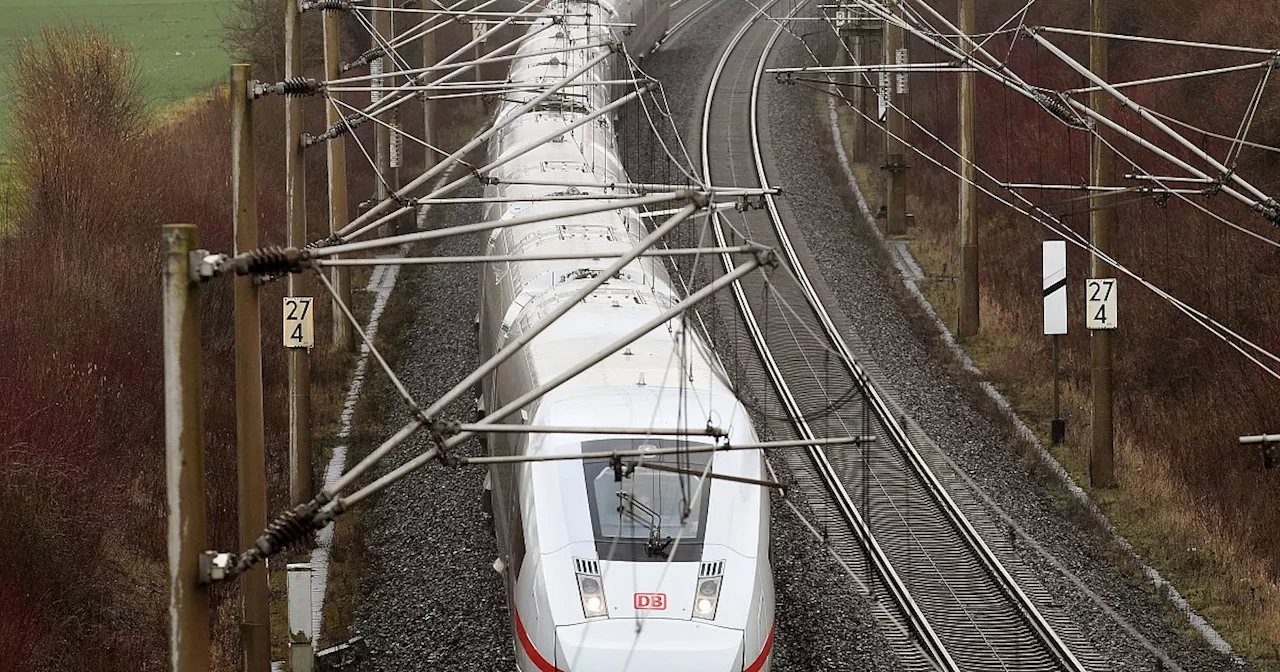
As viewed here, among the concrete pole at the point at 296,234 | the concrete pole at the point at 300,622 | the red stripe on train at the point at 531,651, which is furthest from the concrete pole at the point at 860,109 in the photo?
the red stripe on train at the point at 531,651

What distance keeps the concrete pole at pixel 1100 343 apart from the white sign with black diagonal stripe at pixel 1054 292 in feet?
3.03

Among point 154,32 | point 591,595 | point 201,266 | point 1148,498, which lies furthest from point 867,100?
point 201,266

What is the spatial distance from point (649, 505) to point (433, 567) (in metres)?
5.44

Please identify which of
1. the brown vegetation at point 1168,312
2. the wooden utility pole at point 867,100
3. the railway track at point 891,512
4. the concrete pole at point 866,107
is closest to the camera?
the railway track at point 891,512

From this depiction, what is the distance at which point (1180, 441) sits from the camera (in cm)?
2103

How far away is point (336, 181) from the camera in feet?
74.9

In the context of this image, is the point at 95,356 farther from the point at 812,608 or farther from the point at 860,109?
the point at 860,109

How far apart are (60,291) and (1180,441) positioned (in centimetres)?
1411

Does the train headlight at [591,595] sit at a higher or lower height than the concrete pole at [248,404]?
lower

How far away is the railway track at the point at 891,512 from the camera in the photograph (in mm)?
15742

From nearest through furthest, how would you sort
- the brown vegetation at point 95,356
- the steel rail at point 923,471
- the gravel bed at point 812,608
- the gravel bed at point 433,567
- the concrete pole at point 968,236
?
the brown vegetation at point 95,356, the gravel bed at point 812,608, the gravel bed at point 433,567, the steel rail at point 923,471, the concrete pole at point 968,236

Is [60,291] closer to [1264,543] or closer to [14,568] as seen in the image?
[14,568]

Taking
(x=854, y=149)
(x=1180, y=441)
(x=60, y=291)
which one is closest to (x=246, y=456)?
(x=60, y=291)

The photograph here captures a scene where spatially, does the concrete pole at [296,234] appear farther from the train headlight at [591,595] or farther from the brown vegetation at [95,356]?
the train headlight at [591,595]
